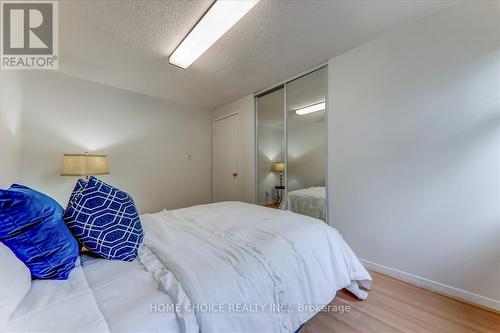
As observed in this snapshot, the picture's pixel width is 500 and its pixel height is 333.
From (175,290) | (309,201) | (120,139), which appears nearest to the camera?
(175,290)

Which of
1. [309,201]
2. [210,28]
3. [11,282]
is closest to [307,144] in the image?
[309,201]

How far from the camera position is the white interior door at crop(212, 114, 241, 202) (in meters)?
3.72

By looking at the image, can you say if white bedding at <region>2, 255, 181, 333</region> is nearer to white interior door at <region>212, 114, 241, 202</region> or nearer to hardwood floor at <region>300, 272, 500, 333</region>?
hardwood floor at <region>300, 272, 500, 333</region>

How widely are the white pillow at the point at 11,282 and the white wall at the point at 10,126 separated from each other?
151 cm

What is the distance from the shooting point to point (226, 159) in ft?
12.9

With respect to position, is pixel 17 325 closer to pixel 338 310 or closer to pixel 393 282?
pixel 338 310

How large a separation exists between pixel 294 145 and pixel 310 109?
1.77ft

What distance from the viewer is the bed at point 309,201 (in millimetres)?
2482

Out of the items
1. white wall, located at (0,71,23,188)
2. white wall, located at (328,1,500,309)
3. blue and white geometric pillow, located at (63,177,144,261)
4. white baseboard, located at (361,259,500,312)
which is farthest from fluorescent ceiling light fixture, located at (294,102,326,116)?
white wall, located at (0,71,23,188)

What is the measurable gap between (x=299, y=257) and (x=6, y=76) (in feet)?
9.96

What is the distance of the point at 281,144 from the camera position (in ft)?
9.87

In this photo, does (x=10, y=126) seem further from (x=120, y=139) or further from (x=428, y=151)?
Answer: (x=428, y=151)

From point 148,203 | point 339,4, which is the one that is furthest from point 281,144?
point 148,203

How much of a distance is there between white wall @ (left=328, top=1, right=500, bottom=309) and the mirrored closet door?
0.27 m
